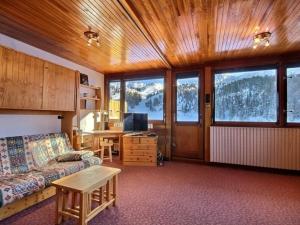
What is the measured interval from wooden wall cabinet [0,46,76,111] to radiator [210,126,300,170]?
3.36 m

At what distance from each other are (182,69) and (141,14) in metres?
2.74

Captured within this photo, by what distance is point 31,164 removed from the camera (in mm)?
2938

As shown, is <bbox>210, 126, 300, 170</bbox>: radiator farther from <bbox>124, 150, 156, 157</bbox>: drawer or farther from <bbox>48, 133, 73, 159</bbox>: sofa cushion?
<bbox>48, 133, 73, 159</bbox>: sofa cushion

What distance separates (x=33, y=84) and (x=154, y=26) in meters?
2.13

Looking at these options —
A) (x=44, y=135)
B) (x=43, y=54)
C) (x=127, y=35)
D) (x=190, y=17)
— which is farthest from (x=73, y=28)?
(x=44, y=135)

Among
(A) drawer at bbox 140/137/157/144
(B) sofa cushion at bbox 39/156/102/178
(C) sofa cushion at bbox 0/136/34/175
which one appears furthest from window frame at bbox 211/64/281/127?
(C) sofa cushion at bbox 0/136/34/175

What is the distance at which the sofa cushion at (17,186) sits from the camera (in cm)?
198

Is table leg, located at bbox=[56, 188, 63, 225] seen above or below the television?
below

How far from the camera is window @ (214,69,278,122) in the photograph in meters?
4.14

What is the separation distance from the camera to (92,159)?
11.3 feet

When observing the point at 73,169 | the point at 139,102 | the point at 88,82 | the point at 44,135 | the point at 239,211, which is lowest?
the point at 239,211

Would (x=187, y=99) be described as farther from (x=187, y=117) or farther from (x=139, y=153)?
(x=139, y=153)

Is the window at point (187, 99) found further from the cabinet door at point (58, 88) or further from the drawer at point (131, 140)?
the cabinet door at point (58, 88)

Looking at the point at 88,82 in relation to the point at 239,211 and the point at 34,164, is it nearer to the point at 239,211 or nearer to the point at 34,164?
the point at 34,164
